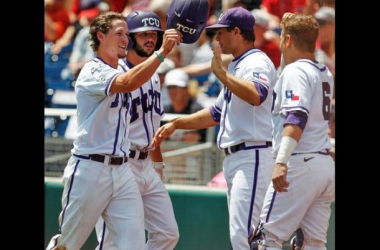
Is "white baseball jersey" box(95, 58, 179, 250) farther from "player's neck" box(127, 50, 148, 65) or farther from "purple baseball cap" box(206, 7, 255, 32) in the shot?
"purple baseball cap" box(206, 7, 255, 32)

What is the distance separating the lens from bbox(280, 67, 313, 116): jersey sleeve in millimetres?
5762

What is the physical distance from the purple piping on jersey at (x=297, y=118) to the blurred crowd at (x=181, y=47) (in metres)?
2.36

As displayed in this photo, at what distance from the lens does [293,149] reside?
568 cm

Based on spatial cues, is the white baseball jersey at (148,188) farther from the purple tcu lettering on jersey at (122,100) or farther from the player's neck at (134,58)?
the purple tcu lettering on jersey at (122,100)

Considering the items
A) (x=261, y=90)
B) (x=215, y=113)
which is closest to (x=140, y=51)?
(x=215, y=113)

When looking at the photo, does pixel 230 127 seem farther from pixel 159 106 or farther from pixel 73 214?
pixel 73 214

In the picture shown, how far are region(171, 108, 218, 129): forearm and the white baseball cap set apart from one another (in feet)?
7.55

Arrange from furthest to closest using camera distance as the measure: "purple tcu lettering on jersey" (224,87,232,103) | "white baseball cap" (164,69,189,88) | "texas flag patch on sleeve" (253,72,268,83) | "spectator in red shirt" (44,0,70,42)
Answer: "spectator in red shirt" (44,0,70,42)
"white baseball cap" (164,69,189,88)
"purple tcu lettering on jersey" (224,87,232,103)
"texas flag patch on sleeve" (253,72,268,83)

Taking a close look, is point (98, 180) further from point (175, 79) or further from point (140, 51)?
point (175, 79)

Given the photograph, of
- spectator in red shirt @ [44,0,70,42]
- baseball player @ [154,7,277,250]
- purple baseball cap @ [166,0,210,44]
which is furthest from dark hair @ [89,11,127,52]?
spectator in red shirt @ [44,0,70,42]

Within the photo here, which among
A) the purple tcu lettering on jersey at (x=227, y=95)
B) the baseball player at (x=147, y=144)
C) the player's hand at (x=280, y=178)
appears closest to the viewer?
the player's hand at (x=280, y=178)

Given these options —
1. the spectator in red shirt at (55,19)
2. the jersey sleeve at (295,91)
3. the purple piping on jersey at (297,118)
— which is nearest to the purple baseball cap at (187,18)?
the jersey sleeve at (295,91)

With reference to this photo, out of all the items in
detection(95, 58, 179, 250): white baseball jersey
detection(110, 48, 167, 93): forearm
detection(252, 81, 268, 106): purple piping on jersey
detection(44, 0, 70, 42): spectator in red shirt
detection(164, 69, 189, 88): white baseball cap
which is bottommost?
detection(95, 58, 179, 250): white baseball jersey

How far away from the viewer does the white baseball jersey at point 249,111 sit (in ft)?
20.8
